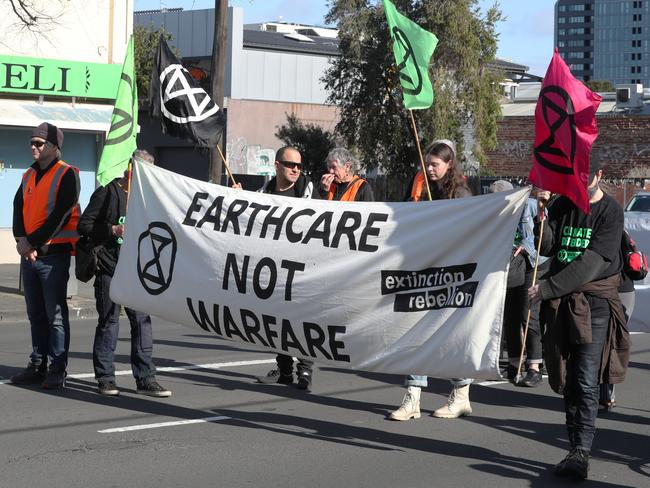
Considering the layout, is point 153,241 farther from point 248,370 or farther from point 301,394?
point 248,370

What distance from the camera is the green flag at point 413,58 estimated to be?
818 centimetres

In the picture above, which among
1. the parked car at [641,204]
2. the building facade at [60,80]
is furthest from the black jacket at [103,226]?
the parked car at [641,204]

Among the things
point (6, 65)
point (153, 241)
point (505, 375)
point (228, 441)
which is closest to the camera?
point (228, 441)

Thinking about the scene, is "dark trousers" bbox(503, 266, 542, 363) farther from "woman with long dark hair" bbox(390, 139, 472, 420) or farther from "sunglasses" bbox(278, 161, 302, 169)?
"sunglasses" bbox(278, 161, 302, 169)

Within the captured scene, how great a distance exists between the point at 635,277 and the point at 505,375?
244 centimetres

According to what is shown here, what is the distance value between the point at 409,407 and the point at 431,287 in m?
1.71

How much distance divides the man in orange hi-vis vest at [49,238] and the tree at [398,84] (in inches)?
1012

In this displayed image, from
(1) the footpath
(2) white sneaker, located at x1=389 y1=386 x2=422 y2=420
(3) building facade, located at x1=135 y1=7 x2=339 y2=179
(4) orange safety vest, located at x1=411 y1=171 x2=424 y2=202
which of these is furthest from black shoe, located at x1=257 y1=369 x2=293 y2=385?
(3) building facade, located at x1=135 y1=7 x2=339 y2=179

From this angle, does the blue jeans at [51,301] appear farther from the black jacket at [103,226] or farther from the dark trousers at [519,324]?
the dark trousers at [519,324]

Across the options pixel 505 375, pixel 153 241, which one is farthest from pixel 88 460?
pixel 505 375

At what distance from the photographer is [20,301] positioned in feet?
54.9

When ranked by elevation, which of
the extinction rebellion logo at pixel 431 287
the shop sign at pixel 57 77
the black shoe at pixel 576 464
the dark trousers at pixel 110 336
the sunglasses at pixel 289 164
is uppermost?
the shop sign at pixel 57 77

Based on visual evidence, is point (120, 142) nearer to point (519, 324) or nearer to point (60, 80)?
point (519, 324)

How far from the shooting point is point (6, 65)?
22.2 m
